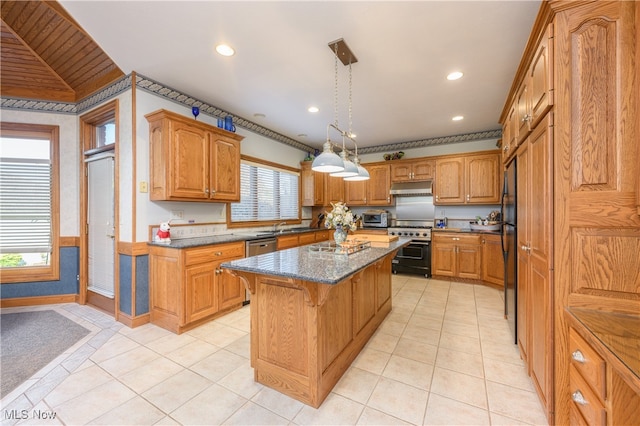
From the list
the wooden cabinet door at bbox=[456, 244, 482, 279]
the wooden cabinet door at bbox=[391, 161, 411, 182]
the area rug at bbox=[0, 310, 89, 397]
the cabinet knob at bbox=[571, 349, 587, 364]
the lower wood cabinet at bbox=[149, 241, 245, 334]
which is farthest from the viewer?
the wooden cabinet door at bbox=[391, 161, 411, 182]

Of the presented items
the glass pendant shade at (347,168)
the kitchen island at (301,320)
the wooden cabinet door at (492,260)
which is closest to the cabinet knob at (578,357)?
the kitchen island at (301,320)

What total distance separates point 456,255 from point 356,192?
2.37 m

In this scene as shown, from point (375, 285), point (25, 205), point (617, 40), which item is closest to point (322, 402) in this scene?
point (375, 285)

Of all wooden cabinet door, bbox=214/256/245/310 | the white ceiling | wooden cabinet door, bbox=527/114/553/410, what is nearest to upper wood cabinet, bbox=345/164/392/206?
the white ceiling

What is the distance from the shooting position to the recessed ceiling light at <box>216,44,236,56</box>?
2.33 m

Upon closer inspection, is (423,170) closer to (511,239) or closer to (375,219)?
(375,219)

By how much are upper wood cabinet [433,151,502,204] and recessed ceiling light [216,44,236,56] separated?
409 cm

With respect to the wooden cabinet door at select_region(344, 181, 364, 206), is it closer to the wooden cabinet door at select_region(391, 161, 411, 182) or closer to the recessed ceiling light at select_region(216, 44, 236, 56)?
the wooden cabinet door at select_region(391, 161, 411, 182)

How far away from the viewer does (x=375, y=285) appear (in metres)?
2.75

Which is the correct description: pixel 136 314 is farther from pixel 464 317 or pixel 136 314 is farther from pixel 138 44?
pixel 464 317

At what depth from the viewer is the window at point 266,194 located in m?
4.29

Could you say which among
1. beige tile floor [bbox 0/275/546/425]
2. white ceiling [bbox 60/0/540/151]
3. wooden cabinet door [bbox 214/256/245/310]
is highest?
white ceiling [bbox 60/0/540/151]

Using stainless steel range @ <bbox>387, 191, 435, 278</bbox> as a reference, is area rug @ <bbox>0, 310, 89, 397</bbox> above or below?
below

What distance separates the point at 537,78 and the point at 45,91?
541cm
